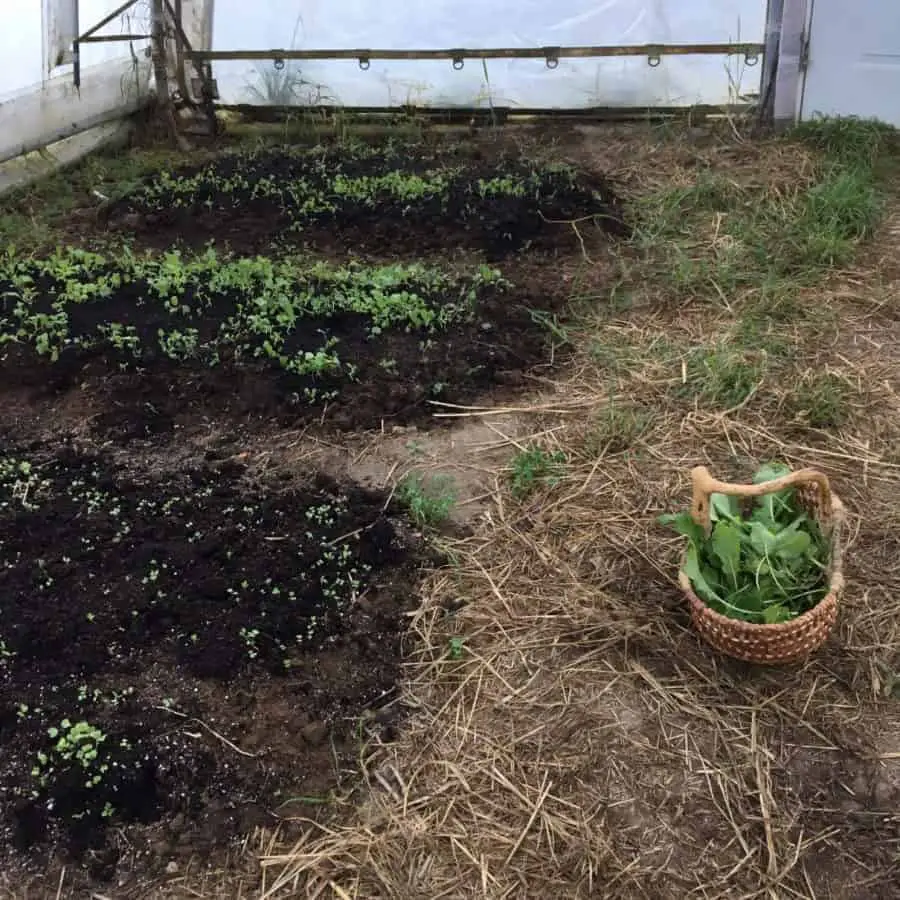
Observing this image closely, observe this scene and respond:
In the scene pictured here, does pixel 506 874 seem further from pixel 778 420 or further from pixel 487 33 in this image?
pixel 487 33

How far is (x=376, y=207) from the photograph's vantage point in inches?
179

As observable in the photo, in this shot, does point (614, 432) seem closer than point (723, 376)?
Yes

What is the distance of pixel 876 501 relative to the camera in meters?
2.58

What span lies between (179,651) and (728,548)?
4.15ft

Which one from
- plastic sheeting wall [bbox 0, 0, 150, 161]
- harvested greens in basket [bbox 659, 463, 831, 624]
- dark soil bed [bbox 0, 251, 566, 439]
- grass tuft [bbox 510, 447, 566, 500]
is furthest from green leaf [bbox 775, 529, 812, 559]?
plastic sheeting wall [bbox 0, 0, 150, 161]

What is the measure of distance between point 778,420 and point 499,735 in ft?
4.81

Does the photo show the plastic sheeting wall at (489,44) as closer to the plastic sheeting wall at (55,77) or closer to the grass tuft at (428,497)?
the plastic sheeting wall at (55,77)

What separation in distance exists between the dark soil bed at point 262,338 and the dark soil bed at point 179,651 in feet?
1.34

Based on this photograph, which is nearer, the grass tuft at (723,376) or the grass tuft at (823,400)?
the grass tuft at (823,400)

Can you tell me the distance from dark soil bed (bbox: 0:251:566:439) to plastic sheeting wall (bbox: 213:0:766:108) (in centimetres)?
232

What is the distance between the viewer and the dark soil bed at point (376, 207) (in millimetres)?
4324

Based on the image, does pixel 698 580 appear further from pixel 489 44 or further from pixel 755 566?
pixel 489 44

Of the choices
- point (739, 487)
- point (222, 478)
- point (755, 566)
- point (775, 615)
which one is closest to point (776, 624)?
point (775, 615)

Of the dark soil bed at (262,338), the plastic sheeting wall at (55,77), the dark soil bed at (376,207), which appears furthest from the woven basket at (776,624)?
the plastic sheeting wall at (55,77)
